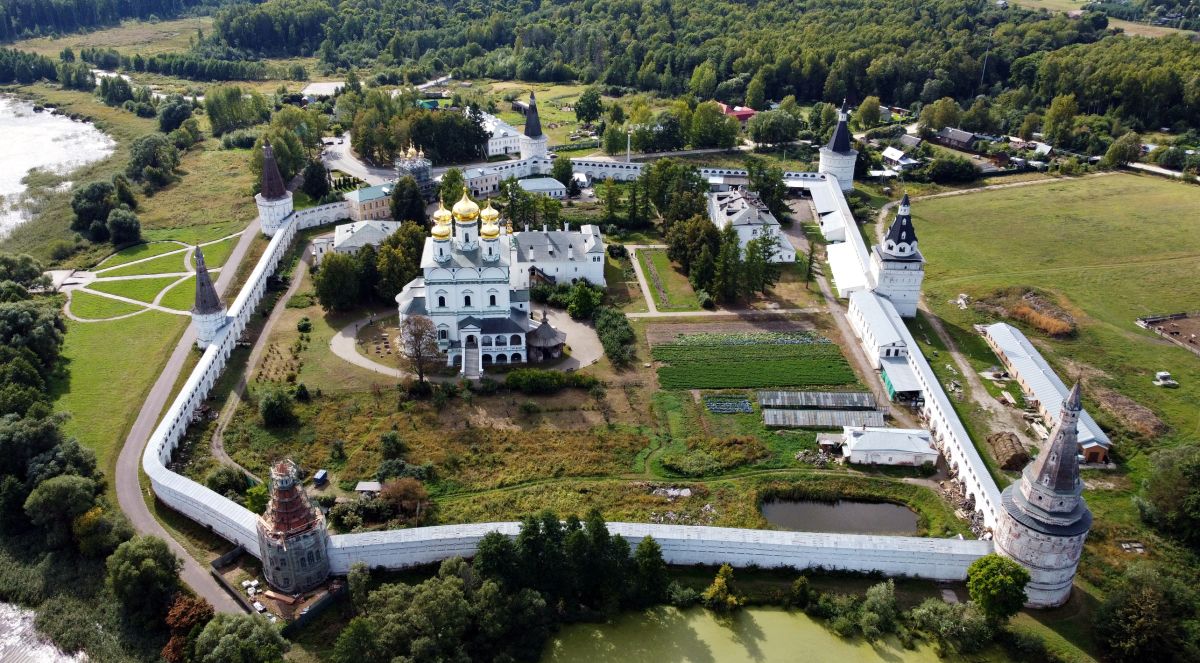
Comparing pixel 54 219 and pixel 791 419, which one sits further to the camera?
pixel 54 219

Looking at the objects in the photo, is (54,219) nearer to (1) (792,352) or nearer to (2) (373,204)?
(2) (373,204)

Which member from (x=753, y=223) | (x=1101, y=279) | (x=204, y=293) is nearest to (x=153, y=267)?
(x=204, y=293)

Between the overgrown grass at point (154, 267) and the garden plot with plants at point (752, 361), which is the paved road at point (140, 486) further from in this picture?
the garden plot with plants at point (752, 361)

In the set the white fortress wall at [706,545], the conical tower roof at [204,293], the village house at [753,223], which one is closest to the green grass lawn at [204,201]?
the conical tower roof at [204,293]

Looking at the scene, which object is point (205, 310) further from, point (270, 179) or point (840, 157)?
point (840, 157)

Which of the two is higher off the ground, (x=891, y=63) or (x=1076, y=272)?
(x=891, y=63)

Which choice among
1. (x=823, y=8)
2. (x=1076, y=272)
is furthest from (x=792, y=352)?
(x=823, y=8)

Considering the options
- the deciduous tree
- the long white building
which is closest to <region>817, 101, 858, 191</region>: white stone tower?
the long white building
